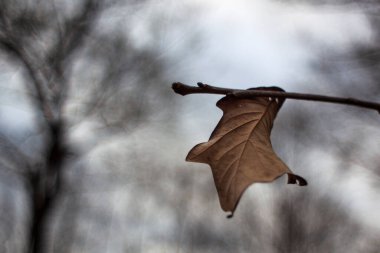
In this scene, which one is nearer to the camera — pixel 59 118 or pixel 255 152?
pixel 255 152

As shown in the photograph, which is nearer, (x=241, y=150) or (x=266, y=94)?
(x=266, y=94)

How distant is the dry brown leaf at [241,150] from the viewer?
491mm

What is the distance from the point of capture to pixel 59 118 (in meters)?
8.42

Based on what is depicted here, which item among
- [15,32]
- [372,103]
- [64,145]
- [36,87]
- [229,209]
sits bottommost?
[229,209]

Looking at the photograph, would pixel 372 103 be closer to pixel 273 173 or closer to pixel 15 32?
pixel 273 173

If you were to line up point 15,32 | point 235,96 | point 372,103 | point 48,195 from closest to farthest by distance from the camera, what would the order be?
point 372,103 → point 235,96 → point 15,32 → point 48,195

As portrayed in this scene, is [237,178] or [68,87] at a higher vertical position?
[68,87]

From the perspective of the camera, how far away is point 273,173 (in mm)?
489

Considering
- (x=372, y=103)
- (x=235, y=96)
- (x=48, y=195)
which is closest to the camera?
(x=372, y=103)

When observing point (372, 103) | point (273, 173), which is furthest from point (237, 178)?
point (372, 103)

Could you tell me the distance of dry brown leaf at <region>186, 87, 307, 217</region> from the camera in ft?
1.61

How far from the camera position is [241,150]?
58 cm

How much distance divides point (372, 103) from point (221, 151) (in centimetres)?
23

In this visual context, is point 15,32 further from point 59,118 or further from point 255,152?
point 255,152
